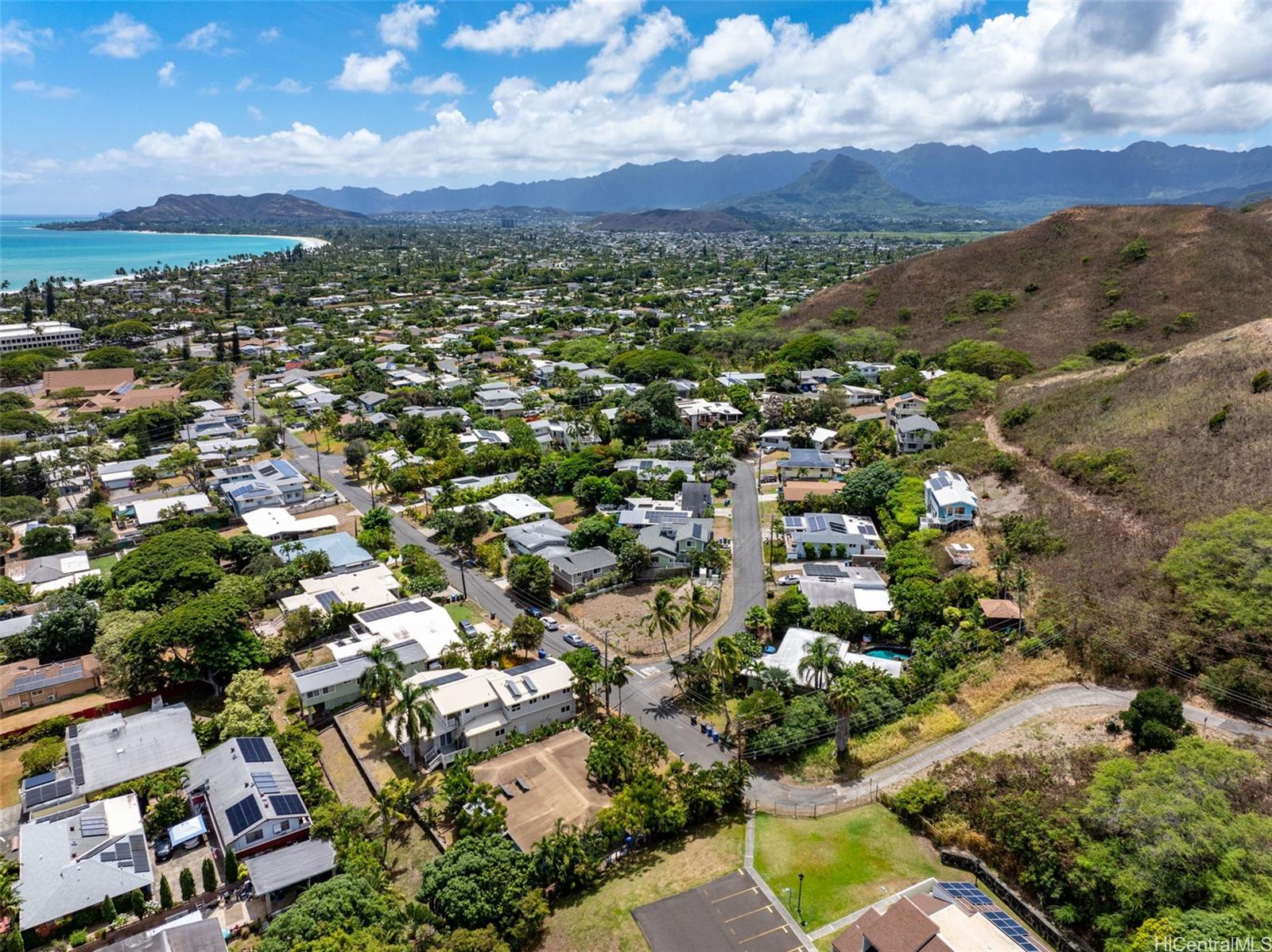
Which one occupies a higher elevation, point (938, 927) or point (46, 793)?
point (46, 793)

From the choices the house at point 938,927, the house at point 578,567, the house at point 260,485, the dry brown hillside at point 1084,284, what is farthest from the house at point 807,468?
the dry brown hillside at point 1084,284

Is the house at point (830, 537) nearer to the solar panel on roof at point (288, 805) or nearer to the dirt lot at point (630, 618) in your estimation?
the dirt lot at point (630, 618)

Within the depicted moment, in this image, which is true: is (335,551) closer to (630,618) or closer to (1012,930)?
(630,618)

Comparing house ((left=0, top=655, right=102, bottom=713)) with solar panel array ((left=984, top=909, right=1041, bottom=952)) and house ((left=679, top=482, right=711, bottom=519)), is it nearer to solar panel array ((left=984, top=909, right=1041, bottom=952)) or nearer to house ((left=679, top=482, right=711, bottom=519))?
house ((left=679, top=482, right=711, bottom=519))

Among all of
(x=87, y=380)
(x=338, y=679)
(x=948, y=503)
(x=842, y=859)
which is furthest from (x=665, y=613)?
(x=87, y=380)

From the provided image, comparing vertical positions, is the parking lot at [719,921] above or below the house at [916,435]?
below

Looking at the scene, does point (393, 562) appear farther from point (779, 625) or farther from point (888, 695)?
point (888, 695)
